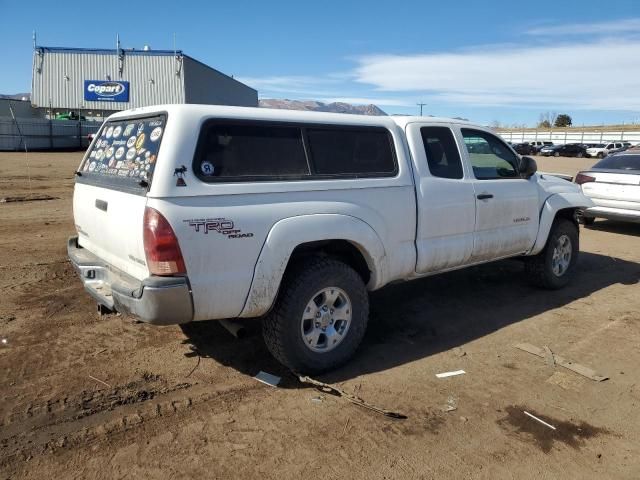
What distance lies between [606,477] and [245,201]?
107 inches

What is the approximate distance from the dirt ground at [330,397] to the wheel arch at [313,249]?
27.6 inches

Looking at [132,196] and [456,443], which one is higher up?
[132,196]

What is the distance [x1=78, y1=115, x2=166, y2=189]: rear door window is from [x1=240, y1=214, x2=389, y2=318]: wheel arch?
94 centimetres

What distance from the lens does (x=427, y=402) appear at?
369cm

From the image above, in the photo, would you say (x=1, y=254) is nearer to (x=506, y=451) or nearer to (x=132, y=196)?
(x=132, y=196)

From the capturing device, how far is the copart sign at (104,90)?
151 ft

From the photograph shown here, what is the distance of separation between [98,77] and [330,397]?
49376 millimetres

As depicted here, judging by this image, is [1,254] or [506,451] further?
[1,254]

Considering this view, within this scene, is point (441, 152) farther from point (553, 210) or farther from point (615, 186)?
point (615, 186)

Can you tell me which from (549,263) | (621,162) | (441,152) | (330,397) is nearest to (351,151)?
(441,152)

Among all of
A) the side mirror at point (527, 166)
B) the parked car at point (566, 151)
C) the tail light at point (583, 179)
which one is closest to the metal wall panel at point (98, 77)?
the parked car at point (566, 151)

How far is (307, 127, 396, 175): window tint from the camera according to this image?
4008 millimetres

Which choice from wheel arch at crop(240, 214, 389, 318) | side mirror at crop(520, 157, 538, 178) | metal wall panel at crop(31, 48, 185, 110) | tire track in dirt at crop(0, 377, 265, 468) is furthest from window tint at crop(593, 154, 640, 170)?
metal wall panel at crop(31, 48, 185, 110)

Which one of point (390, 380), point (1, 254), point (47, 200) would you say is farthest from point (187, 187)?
point (47, 200)
